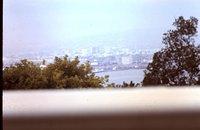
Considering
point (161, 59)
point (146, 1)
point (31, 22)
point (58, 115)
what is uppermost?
point (146, 1)

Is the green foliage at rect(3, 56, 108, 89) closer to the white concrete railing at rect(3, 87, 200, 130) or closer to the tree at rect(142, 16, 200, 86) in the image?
the tree at rect(142, 16, 200, 86)

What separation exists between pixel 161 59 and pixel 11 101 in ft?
6.06

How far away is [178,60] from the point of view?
9.33ft

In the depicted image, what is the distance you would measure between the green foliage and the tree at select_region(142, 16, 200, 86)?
1.27 ft

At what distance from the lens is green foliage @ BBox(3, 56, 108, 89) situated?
7.34 ft

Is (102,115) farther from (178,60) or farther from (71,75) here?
(178,60)

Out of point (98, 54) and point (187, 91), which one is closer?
point (187, 91)

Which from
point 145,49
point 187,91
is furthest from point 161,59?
point 187,91

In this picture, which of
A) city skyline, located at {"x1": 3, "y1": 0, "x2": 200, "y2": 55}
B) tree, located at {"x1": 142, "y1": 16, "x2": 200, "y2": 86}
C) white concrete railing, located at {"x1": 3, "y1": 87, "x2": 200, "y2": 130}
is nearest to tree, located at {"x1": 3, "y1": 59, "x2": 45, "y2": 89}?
city skyline, located at {"x1": 3, "y1": 0, "x2": 200, "y2": 55}

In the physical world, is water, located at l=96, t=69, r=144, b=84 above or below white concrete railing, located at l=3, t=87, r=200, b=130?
above

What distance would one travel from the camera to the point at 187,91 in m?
1.30

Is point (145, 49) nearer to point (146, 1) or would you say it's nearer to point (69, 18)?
point (146, 1)

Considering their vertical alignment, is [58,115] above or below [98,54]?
below

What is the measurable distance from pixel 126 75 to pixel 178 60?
474mm
